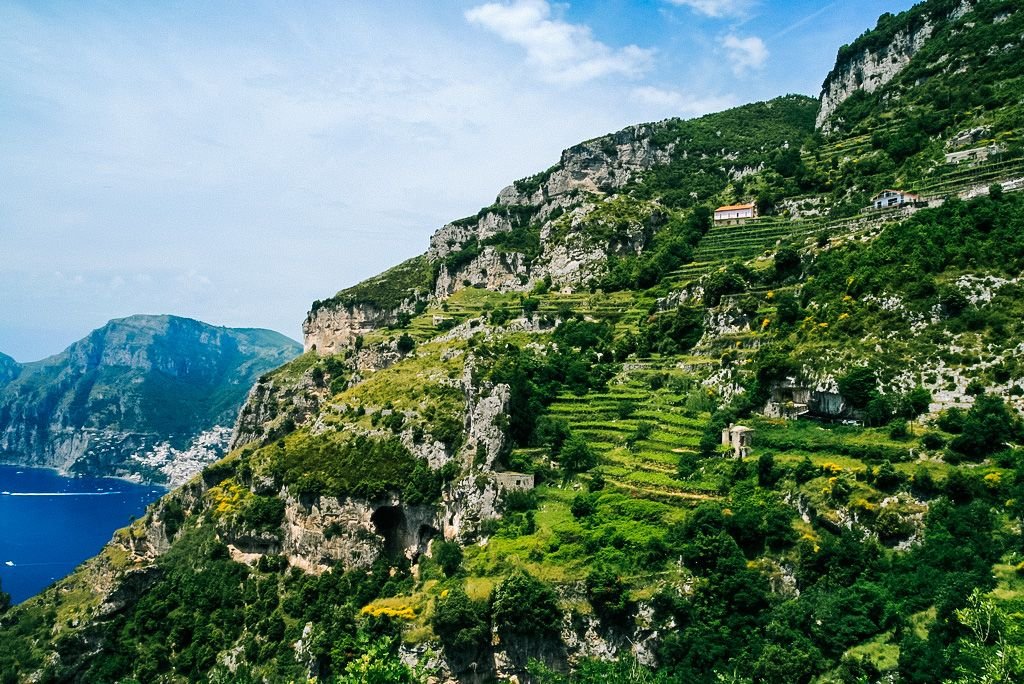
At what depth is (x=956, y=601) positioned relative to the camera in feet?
92.5

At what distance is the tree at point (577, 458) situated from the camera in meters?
49.7

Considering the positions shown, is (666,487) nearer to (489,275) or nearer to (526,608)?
(526,608)

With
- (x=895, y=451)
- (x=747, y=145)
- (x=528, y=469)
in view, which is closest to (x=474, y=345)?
(x=528, y=469)

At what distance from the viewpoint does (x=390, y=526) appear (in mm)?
61531

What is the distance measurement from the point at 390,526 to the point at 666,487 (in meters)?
27.5

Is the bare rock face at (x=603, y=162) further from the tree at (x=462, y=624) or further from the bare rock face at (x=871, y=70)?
the tree at (x=462, y=624)

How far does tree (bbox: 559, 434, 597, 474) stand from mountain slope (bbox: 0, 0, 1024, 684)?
21 centimetres

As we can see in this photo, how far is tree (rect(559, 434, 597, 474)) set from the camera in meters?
49.7

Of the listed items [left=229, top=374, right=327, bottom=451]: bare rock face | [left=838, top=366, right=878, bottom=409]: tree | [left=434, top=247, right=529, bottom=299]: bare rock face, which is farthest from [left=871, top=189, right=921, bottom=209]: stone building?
[left=229, top=374, right=327, bottom=451]: bare rock face

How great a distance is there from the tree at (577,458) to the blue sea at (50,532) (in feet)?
330

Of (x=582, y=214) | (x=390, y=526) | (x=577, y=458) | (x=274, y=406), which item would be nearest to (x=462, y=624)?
(x=577, y=458)

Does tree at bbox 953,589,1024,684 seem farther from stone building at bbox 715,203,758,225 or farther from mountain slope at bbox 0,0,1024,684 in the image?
stone building at bbox 715,203,758,225

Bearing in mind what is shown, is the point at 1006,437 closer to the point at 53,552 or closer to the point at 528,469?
the point at 528,469

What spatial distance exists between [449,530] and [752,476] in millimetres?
22631
